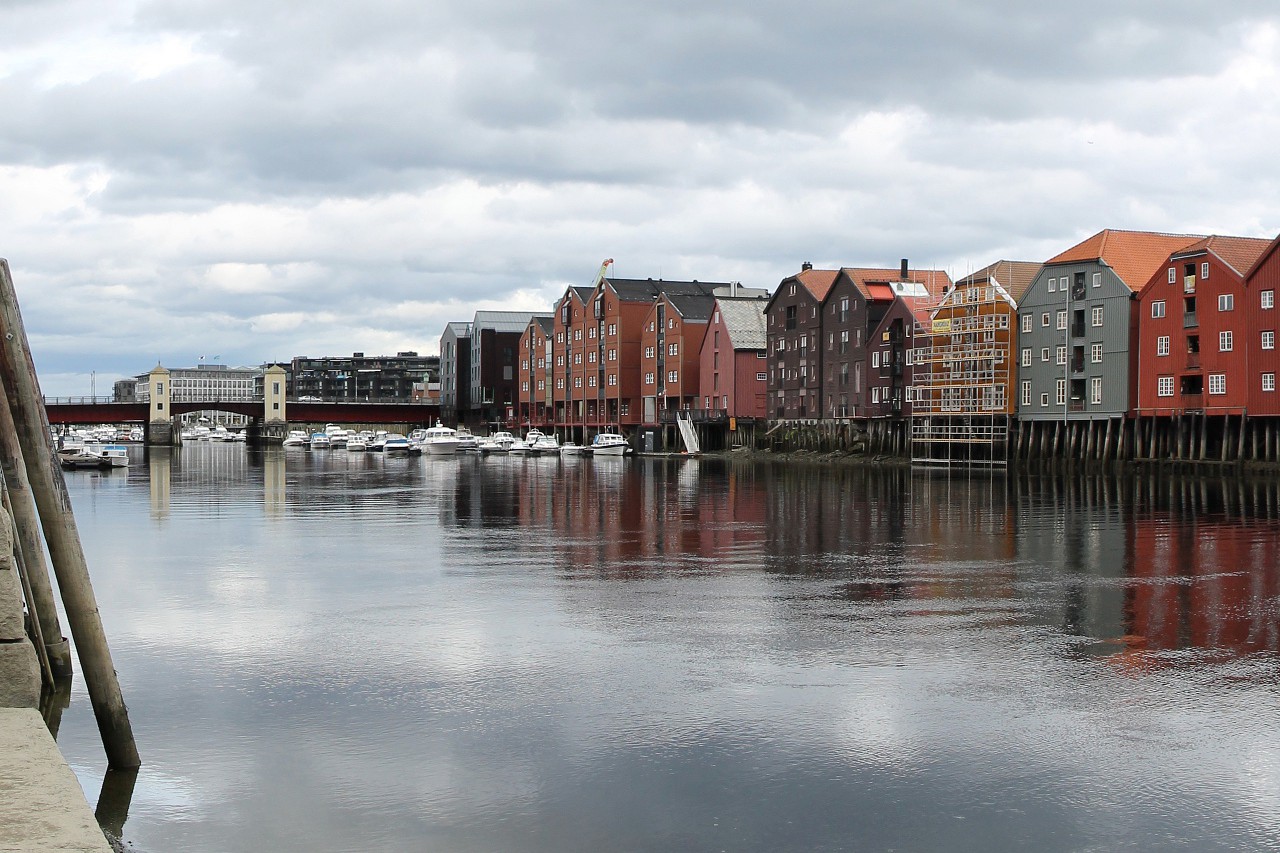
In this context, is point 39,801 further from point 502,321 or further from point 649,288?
point 502,321

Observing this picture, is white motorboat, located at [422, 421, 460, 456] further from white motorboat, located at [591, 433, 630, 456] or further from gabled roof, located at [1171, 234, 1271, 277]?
gabled roof, located at [1171, 234, 1271, 277]

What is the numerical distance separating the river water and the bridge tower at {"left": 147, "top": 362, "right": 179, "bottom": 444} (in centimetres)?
13409

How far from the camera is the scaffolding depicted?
8700cm

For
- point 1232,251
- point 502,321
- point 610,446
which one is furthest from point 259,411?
point 1232,251

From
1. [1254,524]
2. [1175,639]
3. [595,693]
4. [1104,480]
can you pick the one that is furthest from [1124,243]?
[595,693]

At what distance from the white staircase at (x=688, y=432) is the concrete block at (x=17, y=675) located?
103 m

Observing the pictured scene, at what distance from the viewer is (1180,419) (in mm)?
71812

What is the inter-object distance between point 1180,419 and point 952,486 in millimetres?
20850

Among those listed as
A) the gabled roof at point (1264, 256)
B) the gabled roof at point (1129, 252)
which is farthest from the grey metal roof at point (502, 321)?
the gabled roof at point (1264, 256)

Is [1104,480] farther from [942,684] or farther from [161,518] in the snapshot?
[942,684]

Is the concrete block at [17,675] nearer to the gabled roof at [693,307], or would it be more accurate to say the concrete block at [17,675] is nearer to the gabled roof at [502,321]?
the gabled roof at [693,307]

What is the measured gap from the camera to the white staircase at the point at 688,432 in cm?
11378

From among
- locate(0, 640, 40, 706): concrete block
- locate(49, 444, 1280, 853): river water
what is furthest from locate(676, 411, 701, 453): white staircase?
locate(0, 640, 40, 706): concrete block

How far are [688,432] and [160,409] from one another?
7584cm
